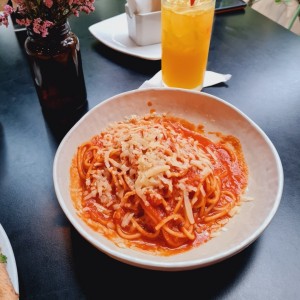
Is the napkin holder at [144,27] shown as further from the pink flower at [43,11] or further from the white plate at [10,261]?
the white plate at [10,261]

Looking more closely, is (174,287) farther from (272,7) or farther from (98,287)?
(272,7)

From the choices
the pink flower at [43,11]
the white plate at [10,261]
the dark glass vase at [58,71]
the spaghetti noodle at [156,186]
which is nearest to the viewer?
the white plate at [10,261]

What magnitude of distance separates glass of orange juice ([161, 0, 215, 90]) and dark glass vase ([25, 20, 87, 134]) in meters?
0.40

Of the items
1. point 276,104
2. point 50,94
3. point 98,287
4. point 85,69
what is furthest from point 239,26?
point 98,287

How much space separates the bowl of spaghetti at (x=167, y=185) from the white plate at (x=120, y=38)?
0.57m

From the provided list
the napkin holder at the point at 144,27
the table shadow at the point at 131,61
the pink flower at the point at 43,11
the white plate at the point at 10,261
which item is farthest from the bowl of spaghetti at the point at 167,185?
the napkin holder at the point at 144,27

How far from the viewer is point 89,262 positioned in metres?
0.91

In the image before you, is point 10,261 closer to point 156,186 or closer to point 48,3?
point 156,186

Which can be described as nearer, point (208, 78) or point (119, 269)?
point (119, 269)

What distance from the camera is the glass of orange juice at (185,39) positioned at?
1.33 m

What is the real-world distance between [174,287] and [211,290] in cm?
10

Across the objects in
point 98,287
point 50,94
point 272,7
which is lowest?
point 272,7

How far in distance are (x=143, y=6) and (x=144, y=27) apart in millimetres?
108

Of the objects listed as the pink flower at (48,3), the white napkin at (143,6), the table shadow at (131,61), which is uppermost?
the pink flower at (48,3)
